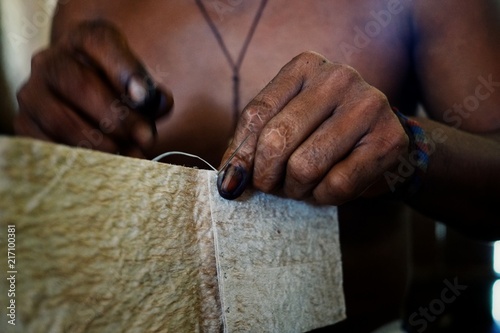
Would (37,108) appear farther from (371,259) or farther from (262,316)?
(371,259)

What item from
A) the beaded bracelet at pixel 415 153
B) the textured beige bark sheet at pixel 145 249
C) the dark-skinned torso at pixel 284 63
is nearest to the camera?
the textured beige bark sheet at pixel 145 249

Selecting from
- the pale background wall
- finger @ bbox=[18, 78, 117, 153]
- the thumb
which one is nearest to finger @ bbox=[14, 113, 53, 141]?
finger @ bbox=[18, 78, 117, 153]

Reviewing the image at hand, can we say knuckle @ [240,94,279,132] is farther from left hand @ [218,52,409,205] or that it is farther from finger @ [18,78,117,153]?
finger @ [18,78,117,153]

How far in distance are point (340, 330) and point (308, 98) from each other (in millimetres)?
370

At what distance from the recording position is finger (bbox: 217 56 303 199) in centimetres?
45

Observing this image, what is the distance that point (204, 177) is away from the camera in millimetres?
450

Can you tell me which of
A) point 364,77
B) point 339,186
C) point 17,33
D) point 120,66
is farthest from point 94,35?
point 17,33

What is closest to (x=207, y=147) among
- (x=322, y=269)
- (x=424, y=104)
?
(x=322, y=269)

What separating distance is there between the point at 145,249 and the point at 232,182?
0.10 m

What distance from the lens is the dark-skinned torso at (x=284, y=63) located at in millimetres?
759

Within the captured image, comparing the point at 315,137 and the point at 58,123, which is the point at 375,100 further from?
the point at 58,123

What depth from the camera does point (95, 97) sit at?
0.49 meters

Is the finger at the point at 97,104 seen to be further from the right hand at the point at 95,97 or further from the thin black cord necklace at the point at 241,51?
the thin black cord necklace at the point at 241,51

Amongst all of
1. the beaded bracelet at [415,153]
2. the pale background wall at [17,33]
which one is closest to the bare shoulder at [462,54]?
the beaded bracelet at [415,153]
